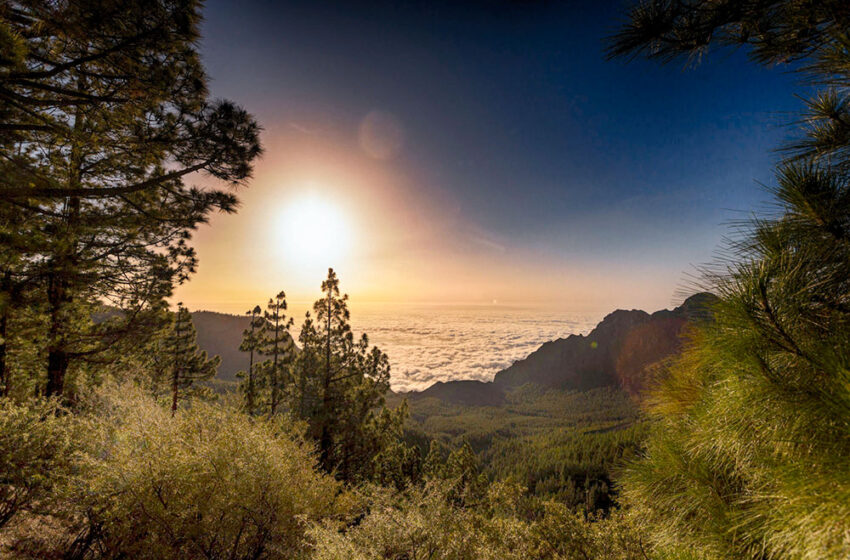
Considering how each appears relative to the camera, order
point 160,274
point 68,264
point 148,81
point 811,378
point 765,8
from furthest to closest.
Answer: point 160,274 < point 68,264 < point 148,81 < point 765,8 < point 811,378

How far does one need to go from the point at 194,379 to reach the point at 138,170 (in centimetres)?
2162

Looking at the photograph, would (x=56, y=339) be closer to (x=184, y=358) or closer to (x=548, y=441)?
(x=184, y=358)

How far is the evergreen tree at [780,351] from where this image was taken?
1.48 meters

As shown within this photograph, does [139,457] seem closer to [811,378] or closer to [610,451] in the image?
[811,378]

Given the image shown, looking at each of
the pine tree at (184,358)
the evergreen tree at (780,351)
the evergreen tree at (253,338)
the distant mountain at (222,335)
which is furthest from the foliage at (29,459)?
the distant mountain at (222,335)

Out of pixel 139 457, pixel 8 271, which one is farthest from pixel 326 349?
pixel 8 271

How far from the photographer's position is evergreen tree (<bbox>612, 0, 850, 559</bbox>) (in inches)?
58.4

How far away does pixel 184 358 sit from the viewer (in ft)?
71.1

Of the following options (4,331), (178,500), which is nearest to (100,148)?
(4,331)

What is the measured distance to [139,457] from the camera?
5.49 meters

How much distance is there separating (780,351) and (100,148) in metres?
11.4

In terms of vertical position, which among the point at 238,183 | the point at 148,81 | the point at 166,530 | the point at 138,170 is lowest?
the point at 166,530

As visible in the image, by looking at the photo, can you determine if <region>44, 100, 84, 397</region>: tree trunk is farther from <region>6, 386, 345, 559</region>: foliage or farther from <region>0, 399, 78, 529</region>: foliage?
<region>6, 386, 345, 559</region>: foliage

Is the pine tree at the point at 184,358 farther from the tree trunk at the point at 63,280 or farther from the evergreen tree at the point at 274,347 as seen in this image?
the tree trunk at the point at 63,280
